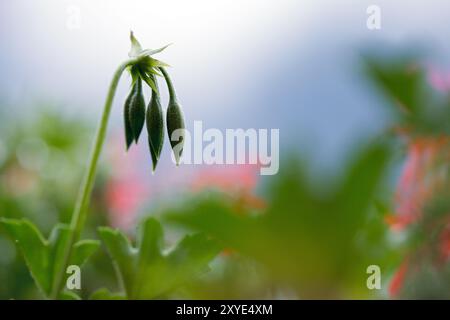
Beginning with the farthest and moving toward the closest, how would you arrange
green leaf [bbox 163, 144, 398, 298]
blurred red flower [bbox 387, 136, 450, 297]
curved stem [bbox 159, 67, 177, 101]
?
blurred red flower [bbox 387, 136, 450, 297], green leaf [bbox 163, 144, 398, 298], curved stem [bbox 159, 67, 177, 101]

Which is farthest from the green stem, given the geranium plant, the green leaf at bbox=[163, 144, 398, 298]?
the green leaf at bbox=[163, 144, 398, 298]

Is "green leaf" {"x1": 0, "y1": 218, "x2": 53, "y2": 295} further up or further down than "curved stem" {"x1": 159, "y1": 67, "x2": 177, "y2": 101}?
further down

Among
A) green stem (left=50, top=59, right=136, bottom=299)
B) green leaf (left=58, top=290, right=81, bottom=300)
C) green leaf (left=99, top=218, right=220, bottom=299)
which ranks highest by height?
green stem (left=50, top=59, right=136, bottom=299)

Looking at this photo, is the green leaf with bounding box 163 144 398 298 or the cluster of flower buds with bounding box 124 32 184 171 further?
the green leaf with bounding box 163 144 398 298

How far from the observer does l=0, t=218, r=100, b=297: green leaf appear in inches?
21.6

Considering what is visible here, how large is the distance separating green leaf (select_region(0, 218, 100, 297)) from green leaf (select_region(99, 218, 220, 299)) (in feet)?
0.07

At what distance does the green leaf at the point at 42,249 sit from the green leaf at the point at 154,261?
0.02 metres

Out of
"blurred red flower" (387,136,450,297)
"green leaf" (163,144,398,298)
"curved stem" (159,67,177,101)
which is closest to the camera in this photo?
"curved stem" (159,67,177,101)

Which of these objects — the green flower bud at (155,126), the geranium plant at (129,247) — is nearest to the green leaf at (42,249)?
the geranium plant at (129,247)

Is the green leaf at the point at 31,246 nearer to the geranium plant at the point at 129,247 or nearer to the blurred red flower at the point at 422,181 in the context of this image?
the geranium plant at the point at 129,247

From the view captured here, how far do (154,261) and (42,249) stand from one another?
0.09 meters

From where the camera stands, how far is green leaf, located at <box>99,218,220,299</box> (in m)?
0.57

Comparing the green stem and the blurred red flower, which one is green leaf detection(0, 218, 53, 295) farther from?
the blurred red flower
